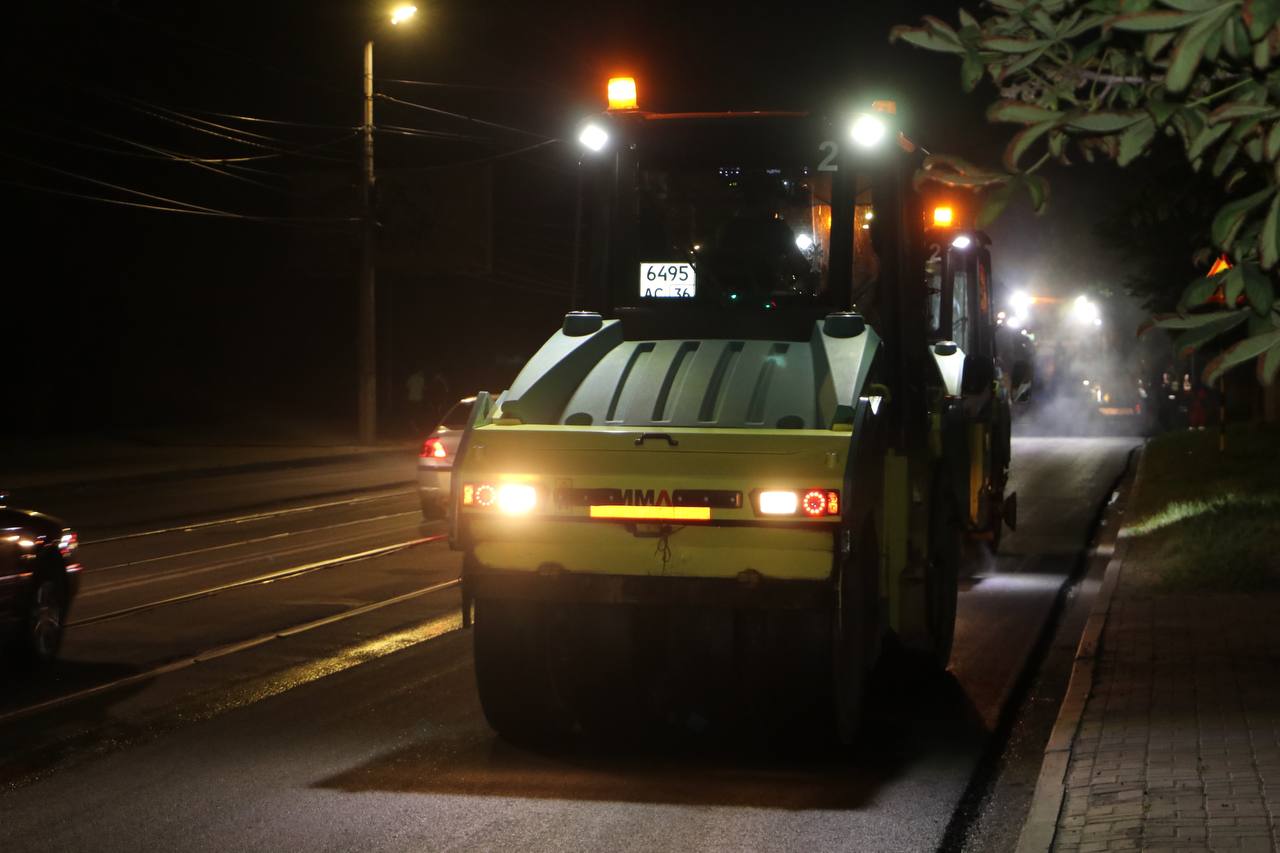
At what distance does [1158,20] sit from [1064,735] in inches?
222

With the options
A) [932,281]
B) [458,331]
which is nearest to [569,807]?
[932,281]

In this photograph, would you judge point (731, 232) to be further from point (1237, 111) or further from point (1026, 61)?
point (1237, 111)

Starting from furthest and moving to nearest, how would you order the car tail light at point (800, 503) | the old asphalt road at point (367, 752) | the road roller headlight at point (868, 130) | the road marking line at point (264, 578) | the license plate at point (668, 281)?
the road marking line at point (264, 578) → the license plate at point (668, 281) → the road roller headlight at point (868, 130) → the car tail light at point (800, 503) → the old asphalt road at point (367, 752)

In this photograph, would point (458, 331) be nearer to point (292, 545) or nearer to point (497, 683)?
point (292, 545)

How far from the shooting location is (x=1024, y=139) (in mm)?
3633

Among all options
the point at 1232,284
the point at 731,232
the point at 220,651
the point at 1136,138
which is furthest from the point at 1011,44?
the point at 220,651

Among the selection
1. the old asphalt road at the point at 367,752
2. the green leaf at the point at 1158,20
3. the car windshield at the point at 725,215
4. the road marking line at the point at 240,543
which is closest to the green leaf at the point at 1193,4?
the green leaf at the point at 1158,20

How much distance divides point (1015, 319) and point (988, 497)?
11.0ft

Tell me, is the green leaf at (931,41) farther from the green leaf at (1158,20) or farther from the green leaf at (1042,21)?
the green leaf at (1158,20)

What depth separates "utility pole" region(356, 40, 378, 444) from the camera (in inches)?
1502

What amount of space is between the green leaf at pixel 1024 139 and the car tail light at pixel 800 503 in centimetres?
393

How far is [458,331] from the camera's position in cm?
6512

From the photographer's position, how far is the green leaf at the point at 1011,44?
363cm

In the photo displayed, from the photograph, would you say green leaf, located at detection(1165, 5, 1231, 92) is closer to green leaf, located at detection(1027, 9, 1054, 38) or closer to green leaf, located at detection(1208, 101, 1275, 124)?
green leaf, located at detection(1208, 101, 1275, 124)
